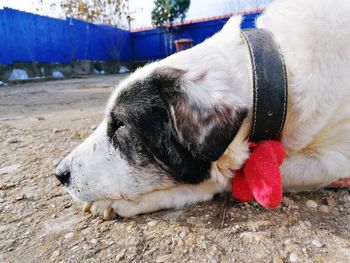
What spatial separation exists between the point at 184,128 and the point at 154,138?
0.21 metres

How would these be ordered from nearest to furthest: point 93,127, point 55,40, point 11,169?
point 11,169 → point 93,127 → point 55,40

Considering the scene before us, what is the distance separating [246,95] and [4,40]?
1200cm

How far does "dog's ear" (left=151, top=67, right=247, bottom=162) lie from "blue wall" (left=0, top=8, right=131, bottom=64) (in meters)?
11.5

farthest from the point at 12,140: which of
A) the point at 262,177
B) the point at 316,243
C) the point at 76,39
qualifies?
the point at 76,39

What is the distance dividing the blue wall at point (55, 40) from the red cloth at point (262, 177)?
11.5 m

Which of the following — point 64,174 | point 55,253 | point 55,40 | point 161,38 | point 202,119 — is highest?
point 161,38

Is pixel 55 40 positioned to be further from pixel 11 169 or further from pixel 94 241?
pixel 94 241

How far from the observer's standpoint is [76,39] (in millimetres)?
Answer: 15766

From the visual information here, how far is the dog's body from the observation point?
5.33 ft

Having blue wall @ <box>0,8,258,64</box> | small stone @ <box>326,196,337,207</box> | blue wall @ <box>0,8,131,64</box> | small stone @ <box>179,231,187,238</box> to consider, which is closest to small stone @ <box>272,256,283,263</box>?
small stone @ <box>179,231,187,238</box>

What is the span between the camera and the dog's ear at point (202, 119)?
1.47m

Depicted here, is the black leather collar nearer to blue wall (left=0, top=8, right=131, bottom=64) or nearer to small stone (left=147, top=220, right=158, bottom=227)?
small stone (left=147, top=220, right=158, bottom=227)

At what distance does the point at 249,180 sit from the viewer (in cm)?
165

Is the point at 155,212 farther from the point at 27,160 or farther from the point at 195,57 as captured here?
the point at 27,160
